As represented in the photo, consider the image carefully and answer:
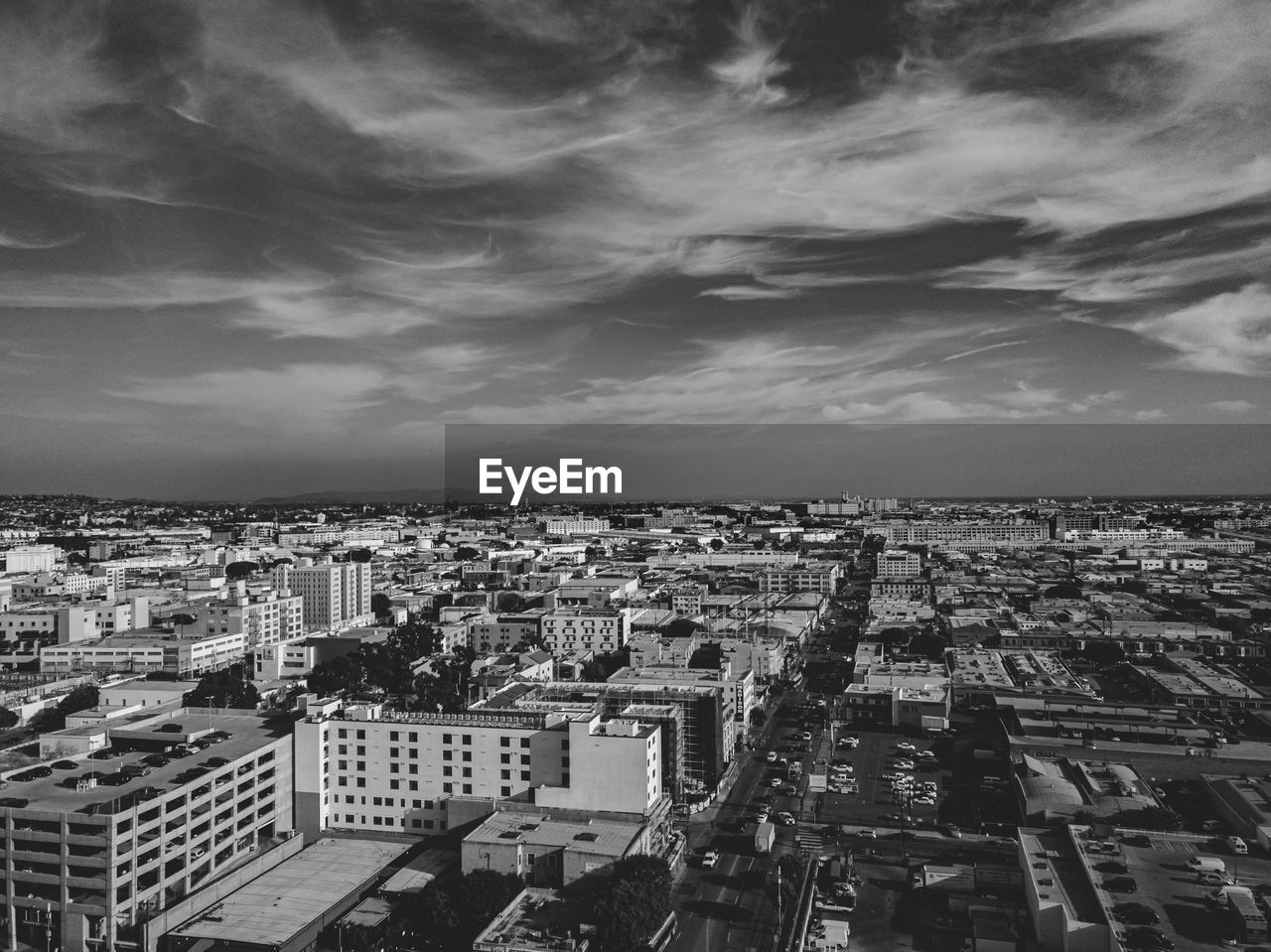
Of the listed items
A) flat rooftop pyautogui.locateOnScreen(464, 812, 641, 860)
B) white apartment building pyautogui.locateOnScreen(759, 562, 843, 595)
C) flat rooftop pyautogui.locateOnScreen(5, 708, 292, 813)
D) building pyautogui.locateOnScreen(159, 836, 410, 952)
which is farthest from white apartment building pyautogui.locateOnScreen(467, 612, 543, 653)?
flat rooftop pyautogui.locateOnScreen(464, 812, 641, 860)

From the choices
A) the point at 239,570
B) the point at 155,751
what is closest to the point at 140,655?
the point at 155,751

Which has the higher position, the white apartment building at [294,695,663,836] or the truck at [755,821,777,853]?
the white apartment building at [294,695,663,836]

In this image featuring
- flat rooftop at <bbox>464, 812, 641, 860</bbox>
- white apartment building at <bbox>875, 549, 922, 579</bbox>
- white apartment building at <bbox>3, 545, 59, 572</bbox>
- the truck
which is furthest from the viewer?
white apartment building at <bbox>875, 549, 922, 579</bbox>

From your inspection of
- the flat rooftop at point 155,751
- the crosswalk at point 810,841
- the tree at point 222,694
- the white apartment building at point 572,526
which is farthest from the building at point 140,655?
the white apartment building at point 572,526

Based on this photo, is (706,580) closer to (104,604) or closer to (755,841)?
(104,604)

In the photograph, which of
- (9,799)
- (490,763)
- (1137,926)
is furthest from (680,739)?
(9,799)

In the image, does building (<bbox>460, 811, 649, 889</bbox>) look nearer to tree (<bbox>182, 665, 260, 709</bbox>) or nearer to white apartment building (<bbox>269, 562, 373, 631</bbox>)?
tree (<bbox>182, 665, 260, 709</bbox>)

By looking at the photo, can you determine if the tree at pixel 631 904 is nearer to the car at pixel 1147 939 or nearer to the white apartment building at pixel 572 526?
the car at pixel 1147 939
